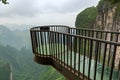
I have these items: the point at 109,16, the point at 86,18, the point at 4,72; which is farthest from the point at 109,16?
the point at 4,72

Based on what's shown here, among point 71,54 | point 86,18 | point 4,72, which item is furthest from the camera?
point 4,72

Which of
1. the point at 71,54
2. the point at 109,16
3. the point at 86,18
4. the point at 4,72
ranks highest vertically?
the point at 109,16

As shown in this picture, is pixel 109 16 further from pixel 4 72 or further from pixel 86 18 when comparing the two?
pixel 4 72

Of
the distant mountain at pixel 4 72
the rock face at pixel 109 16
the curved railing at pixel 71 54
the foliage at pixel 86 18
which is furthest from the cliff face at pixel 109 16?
the distant mountain at pixel 4 72

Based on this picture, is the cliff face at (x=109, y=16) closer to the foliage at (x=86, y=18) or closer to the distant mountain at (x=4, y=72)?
the foliage at (x=86, y=18)

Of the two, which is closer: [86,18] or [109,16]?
[109,16]

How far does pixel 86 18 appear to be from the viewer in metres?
35.7

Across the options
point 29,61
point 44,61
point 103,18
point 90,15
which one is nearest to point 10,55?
point 29,61

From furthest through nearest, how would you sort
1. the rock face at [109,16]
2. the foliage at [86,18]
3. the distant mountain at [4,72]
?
the distant mountain at [4,72] → the foliage at [86,18] → the rock face at [109,16]

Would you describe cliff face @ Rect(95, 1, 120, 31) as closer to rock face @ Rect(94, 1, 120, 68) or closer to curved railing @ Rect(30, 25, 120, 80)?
rock face @ Rect(94, 1, 120, 68)

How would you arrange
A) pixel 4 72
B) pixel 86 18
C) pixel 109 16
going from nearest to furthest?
pixel 109 16
pixel 86 18
pixel 4 72

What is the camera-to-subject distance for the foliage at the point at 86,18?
35188mm

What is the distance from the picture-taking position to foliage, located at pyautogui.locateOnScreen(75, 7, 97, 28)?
35.2 meters

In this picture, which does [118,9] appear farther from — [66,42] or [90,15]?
[90,15]
